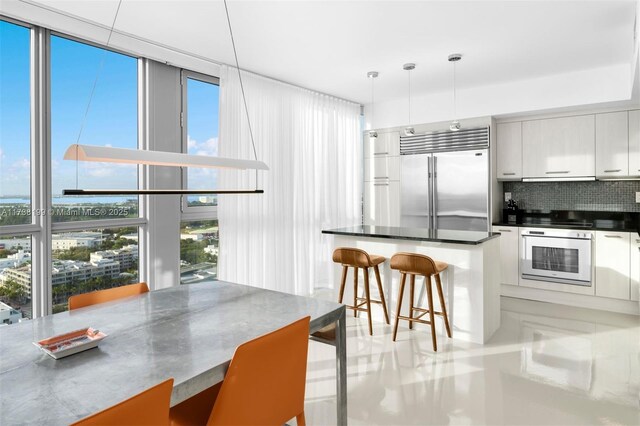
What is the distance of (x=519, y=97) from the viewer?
16.5 ft

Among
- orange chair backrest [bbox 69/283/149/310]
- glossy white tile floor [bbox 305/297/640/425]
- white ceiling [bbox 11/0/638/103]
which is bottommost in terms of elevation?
glossy white tile floor [bbox 305/297/640/425]

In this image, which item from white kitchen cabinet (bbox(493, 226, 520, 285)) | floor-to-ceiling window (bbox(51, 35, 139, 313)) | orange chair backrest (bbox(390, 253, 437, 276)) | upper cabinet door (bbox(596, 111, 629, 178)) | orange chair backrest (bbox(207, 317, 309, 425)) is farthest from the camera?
white kitchen cabinet (bbox(493, 226, 520, 285))

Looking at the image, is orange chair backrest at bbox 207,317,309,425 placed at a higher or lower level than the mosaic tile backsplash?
lower

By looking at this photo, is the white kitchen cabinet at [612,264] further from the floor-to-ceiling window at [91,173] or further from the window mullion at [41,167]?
the window mullion at [41,167]

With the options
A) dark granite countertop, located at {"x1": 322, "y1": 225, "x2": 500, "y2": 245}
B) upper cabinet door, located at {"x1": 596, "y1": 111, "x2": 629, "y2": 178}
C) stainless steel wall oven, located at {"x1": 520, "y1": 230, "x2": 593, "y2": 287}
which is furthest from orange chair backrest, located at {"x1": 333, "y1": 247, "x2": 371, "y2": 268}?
upper cabinet door, located at {"x1": 596, "y1": 111, "x2": 629, "y2": 178}

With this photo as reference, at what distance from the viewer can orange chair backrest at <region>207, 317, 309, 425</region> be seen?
4.79 feet

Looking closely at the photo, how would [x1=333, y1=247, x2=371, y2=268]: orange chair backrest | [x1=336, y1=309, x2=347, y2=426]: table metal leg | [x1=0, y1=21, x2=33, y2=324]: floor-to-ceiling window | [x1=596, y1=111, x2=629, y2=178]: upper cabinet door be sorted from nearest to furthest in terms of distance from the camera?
[x1=336, y1=309, x2=347, y2=426]: table metal leg
[x1=0, y1=21, x2=33, y2=324]: floor-to-ceiling window
[x1=333, y1=247, x2=371, y2=268]: orange chair backrest
[x1=596, y1=111, x2=629, y2=178]: upper cabinet door

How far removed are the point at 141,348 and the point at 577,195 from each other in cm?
557

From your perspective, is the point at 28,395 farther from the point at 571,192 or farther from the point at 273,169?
the point at 571,192

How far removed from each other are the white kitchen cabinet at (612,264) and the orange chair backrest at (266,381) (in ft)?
14.5

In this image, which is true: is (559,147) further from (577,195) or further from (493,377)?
(493,377)

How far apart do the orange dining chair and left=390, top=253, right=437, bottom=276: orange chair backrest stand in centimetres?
201

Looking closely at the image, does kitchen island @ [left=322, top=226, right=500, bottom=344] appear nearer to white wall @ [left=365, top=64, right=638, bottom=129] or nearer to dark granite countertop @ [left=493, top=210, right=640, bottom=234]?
dark granite countertop @ [left=493, top=210, right=640, bottom=234]

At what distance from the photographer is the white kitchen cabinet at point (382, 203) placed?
6074mm
